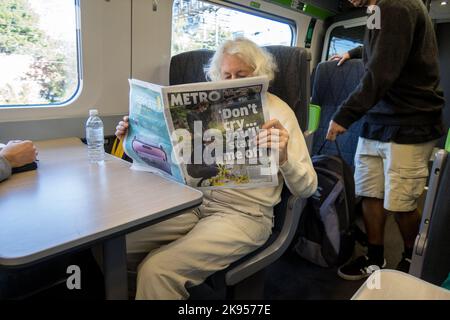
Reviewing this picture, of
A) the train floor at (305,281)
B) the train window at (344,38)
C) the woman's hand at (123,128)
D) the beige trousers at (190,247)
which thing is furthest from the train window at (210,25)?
the train floor at (305,281)

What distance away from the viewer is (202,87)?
3.10 feet

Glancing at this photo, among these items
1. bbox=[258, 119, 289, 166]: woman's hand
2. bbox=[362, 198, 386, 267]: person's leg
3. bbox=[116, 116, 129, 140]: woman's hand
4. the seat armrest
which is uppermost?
bbox=[258, 119, 289, 166]: woman's hand

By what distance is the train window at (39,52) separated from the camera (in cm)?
141

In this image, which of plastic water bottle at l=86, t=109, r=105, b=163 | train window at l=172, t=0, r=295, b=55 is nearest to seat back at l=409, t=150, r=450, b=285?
train window at l=172, t=0, r=295, b=55

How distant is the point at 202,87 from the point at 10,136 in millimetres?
1003

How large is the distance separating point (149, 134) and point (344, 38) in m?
2.78

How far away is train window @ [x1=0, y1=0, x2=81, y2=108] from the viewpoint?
141 cm

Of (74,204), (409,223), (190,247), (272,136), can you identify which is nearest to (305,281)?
(409,223)

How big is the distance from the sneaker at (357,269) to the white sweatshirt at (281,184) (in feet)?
2.77

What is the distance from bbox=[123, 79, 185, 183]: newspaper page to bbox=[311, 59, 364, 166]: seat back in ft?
4.89

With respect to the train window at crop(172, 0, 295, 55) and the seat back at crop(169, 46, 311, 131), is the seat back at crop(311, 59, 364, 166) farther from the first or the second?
the seat back at crop(169, 46, 311, 131)

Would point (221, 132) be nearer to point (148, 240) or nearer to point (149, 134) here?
point (149, 134)

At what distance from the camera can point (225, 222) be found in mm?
1125
